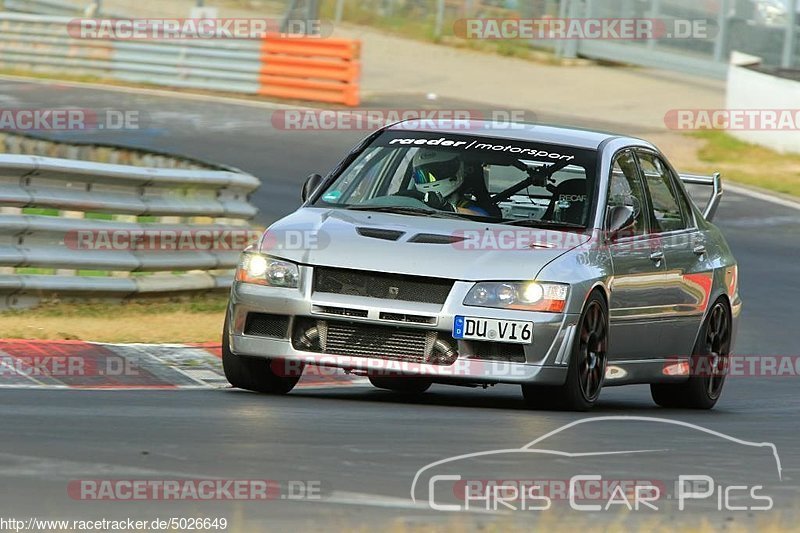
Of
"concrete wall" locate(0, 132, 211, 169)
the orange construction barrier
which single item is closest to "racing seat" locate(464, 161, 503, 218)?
"concrete wall" locate(0, 132, 211, 169)

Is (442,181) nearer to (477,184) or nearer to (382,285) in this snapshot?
(477,184)

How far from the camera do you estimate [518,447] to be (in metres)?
7.58

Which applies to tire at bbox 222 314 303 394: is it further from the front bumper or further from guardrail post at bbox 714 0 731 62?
guardrail post at bbox 714 0 731 62

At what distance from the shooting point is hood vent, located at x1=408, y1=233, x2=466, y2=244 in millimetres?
9141

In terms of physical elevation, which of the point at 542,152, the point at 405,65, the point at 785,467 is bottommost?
the point at 405,65

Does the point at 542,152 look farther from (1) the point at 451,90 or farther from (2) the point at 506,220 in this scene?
(1) the point at 451,90

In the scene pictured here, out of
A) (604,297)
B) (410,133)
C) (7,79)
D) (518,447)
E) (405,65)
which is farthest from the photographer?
(405,65)

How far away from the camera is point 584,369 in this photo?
9336 millimetres

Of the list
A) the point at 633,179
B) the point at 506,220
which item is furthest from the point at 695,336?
the point at 506,220

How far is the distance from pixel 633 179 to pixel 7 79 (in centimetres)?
2204

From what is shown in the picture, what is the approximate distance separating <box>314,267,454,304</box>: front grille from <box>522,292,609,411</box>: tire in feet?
2.44

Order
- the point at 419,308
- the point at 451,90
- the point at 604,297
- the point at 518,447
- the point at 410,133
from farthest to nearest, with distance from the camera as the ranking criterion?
the point at 451,90 < the point at 410,133 < the point at 604,297 < the point at 419,308 < the point at 518,447

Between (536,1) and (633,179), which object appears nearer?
(633,179)

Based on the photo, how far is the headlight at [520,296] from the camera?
29.2ft
